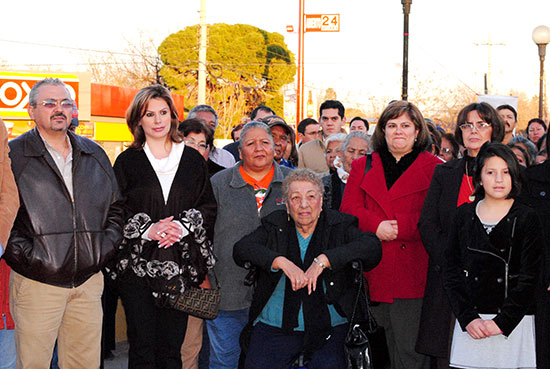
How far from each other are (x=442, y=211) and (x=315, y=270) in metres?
1.08

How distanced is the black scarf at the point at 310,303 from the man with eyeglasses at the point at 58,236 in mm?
1265

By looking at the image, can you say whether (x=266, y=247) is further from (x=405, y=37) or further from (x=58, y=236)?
(x=405, y=37)

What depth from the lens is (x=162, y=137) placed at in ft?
16.2

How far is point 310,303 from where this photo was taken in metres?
4.68

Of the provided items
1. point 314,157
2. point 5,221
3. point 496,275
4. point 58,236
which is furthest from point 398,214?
point 314,157

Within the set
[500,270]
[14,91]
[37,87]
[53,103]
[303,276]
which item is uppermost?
[14,91]

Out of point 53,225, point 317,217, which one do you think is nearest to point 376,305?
point 317,217

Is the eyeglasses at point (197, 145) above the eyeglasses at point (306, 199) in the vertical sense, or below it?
above

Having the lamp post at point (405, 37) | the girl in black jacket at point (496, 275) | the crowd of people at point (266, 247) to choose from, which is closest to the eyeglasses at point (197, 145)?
the crowd of people at point (266, 247)

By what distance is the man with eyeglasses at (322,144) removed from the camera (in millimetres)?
7953

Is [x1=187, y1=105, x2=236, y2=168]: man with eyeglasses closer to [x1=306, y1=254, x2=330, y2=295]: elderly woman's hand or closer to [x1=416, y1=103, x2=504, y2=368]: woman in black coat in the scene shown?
[x1=306, y1=254, x2=330, y2=295]: elderly woman's hand

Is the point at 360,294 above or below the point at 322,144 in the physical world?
below

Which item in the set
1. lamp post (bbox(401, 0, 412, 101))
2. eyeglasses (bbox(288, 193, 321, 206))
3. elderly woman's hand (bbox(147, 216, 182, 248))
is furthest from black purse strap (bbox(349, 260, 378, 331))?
lamp post (bbox(401, 0, 412, 101))

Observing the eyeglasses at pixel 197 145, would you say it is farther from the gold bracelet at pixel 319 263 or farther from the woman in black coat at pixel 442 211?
the woman in black coat at pixel 442 211
